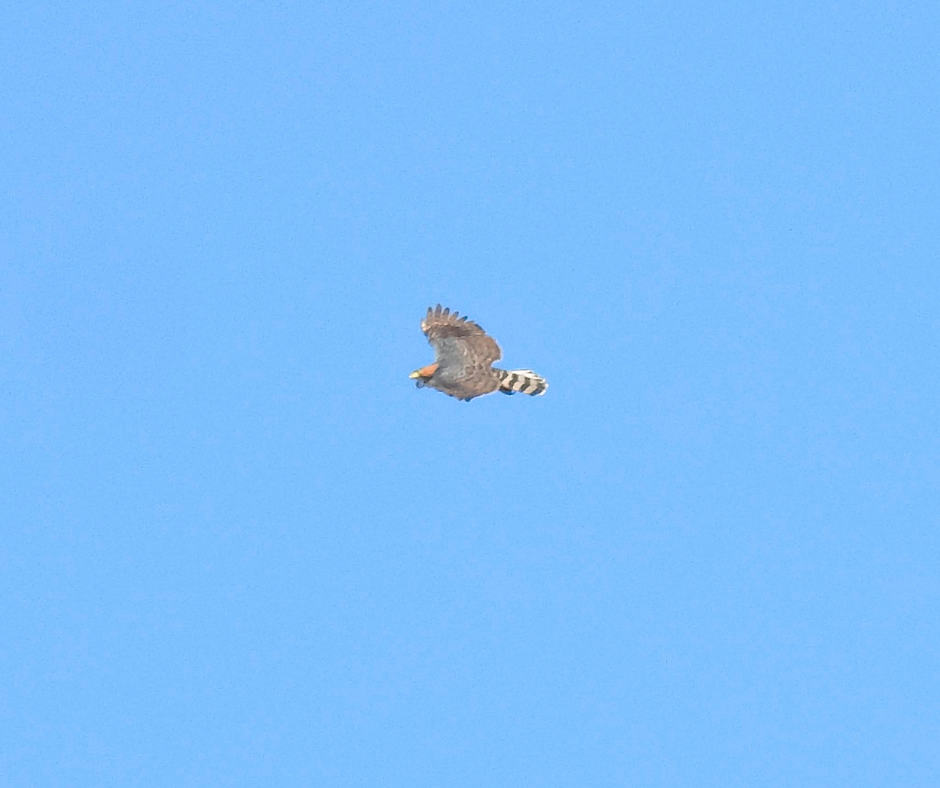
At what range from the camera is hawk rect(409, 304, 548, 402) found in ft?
168

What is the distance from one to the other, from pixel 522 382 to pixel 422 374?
11.3 feet

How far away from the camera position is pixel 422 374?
5103cm

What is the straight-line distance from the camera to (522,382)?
5256cm

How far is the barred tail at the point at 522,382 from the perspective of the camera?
52312 mm

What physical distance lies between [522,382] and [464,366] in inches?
81.6

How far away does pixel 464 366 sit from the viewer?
5166 centimetres

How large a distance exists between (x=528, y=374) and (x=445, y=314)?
126 inches

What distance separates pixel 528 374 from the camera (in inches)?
2082

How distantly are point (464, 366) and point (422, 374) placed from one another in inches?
56.5

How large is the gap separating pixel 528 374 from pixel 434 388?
335cm

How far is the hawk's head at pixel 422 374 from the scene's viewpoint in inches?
2008

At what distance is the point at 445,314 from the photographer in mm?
52719

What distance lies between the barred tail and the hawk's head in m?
2.29

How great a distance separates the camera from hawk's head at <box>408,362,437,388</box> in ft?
167
